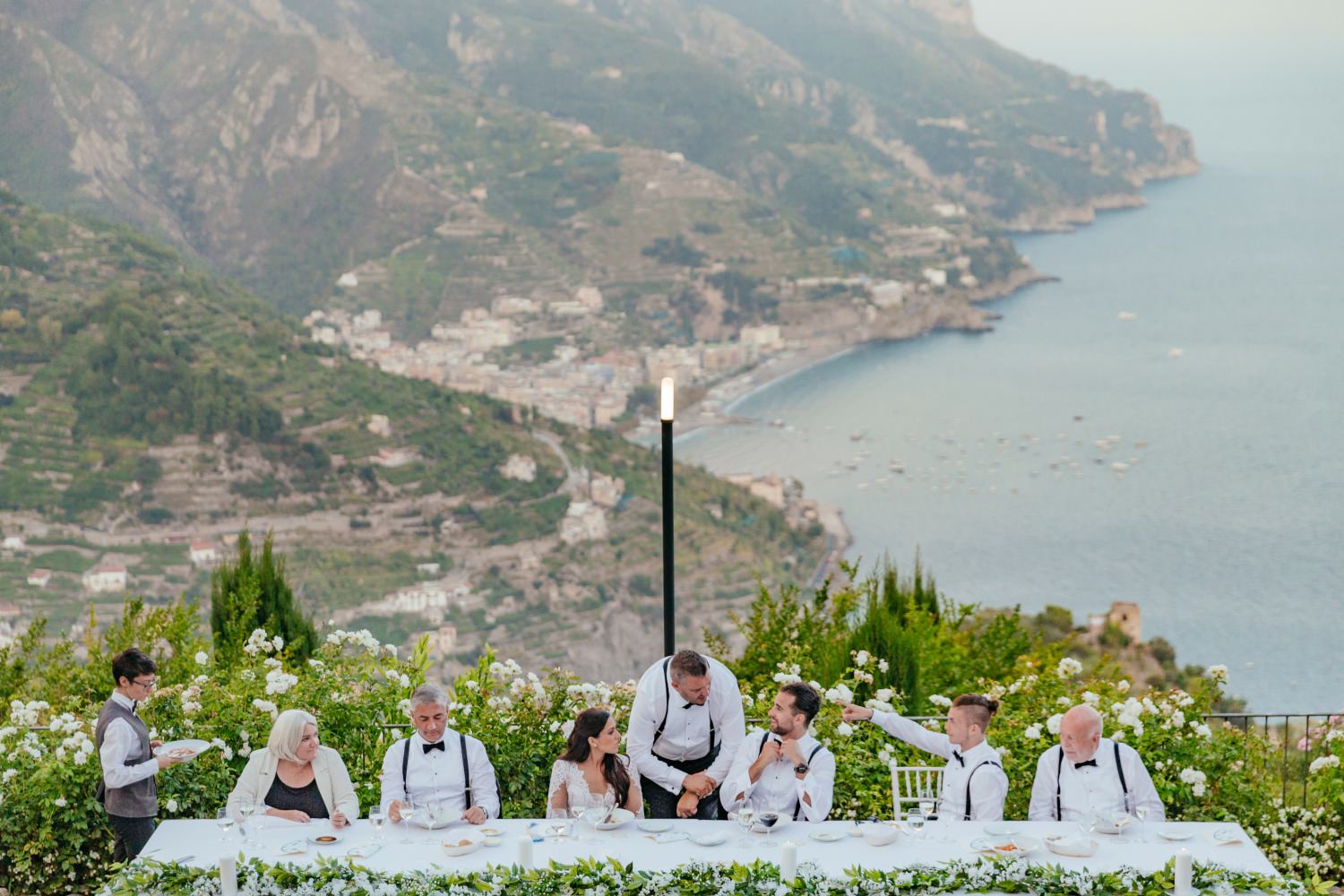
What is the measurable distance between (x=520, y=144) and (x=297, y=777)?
6845 centimetres

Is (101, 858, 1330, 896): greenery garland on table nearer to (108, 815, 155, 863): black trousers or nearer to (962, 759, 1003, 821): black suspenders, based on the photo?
(962, 759, 1003, 821): black suspenders

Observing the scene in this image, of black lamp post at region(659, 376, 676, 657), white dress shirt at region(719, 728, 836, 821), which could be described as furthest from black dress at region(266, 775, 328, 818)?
black lamp post at region(659, 376, 676, 657)

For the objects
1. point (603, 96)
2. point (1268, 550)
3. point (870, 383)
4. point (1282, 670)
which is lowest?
point (1282, 670)

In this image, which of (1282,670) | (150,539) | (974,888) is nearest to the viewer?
(974,888)

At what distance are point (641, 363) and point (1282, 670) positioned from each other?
98.3 ft

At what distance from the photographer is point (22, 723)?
460 cm

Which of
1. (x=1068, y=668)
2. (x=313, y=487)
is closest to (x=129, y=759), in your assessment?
(x=1068, y=668)

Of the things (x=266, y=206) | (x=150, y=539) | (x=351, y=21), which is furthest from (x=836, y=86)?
(x=150, y=539)

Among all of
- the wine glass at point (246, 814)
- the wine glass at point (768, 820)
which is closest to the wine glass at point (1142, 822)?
the wine glass at point (768, 820)

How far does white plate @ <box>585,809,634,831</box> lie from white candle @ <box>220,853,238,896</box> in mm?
919

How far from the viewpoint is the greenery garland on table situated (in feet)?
10.3

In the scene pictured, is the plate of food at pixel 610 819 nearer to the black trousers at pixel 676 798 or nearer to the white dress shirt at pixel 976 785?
the black trousers at pixel 676 798

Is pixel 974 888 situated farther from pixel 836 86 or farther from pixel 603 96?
pixel 836 86

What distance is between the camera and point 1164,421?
6312cm
